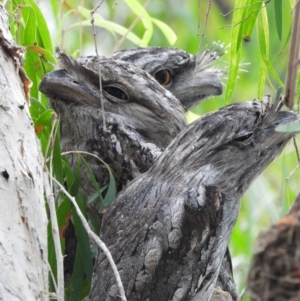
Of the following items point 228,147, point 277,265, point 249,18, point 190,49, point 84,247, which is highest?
point 190,49

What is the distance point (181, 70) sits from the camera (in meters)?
3.88

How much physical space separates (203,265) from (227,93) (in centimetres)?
65

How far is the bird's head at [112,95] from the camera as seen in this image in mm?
3066

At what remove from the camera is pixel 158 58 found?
3.74m

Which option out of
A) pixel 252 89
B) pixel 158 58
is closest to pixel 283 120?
pixel 158 58

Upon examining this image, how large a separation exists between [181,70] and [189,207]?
1.42 meters

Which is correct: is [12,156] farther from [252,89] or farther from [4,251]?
[252,89]

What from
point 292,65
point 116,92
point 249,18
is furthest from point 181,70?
point 292,65

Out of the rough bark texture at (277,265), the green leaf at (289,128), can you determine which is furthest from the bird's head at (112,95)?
the rough bark texture at (277,265)

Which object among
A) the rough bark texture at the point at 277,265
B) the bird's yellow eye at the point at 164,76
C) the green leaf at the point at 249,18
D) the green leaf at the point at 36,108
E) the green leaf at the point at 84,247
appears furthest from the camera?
the bird's yellow eye at the point at 164,76

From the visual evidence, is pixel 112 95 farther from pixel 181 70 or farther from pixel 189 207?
pixel 181 70

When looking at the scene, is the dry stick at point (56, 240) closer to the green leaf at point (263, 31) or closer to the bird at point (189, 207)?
the bird at point (189, 207)

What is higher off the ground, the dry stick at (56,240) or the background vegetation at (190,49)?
the background vegetation at (190,49)

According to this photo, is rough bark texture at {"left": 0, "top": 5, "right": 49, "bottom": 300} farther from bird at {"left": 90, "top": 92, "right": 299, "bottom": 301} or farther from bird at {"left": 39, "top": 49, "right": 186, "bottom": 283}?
bird at {"left": 39, "top": 49, "right": 186, "bottom": 283}
